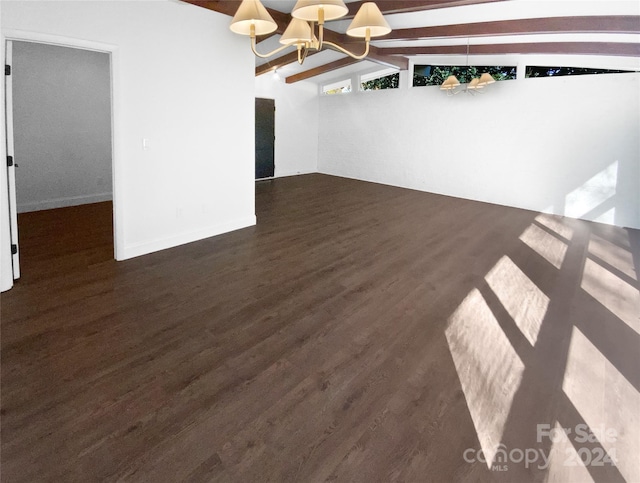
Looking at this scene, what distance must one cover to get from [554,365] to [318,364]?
1499 millimetres

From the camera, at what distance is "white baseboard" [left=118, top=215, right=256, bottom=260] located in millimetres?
Result: 4230

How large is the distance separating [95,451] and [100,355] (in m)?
0.84

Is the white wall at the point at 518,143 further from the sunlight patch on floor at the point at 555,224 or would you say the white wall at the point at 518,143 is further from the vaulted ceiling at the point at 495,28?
the vaulted ceiling at the point at 495,28

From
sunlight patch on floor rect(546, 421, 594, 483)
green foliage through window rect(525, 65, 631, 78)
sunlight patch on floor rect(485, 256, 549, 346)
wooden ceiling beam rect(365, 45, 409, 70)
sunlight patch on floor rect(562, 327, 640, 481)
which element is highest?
wooden ceiling beam rect(365, 45, 409, 70)

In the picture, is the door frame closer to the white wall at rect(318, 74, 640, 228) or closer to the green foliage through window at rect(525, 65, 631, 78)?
the white wall at rect(318, 74, 640, 228)

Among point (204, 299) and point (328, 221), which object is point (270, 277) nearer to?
point (204, 299)

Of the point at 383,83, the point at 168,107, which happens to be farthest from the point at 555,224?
the point at 168,107

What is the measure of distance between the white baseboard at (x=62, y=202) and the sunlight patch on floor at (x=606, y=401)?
22.9 ft

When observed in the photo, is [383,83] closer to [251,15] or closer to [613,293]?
[251,15]

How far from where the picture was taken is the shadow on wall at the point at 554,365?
70.8 inches

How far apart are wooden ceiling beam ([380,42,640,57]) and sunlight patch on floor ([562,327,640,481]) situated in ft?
16.0

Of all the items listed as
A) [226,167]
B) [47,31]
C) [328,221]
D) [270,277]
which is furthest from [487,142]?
[47,31]

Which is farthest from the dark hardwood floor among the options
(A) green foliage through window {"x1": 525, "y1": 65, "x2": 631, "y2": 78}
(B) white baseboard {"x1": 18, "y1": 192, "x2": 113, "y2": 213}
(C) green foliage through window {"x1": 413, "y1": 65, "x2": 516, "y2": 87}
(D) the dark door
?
(D) the dark door

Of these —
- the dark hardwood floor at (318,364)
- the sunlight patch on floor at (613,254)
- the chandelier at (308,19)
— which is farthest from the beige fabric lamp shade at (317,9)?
the sunlight patch on floor at (613,254)
